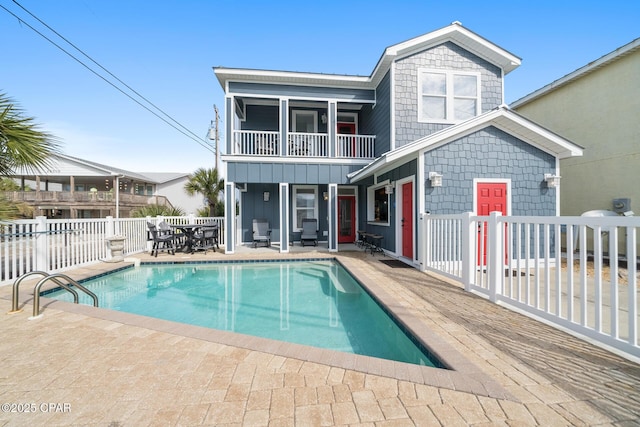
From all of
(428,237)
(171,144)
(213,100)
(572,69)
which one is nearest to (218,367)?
(428,237)

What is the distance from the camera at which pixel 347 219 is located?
40.2 ft

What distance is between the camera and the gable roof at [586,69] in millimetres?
8250

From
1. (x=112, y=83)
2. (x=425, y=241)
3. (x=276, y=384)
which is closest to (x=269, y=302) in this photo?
(x=276, y=384)

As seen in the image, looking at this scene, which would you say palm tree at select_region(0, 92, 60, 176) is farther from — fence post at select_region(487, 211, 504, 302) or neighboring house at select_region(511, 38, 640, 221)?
neighboring house at select_region(511, 38, 640, 221)

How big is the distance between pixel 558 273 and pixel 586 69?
34.8 feet

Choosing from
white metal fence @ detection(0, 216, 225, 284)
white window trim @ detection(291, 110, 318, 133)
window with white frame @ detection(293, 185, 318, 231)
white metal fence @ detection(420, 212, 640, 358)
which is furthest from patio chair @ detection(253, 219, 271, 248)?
white metal fence @ detection(420, 212, 640, 358)

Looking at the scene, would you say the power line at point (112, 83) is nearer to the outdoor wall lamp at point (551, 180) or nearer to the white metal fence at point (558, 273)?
the white metal fence at point (558, 273)

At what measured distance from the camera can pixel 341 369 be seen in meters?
2.38

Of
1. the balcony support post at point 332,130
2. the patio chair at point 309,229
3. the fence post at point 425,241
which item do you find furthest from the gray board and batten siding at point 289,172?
the fence post at point 425,241

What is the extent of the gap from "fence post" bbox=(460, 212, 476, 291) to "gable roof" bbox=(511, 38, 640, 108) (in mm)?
9013

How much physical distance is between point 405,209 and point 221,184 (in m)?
11.3

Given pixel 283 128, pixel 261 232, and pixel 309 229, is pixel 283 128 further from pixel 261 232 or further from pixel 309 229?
pixel 261 232

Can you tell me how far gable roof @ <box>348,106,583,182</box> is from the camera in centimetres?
628

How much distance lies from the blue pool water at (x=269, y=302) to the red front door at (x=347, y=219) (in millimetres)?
4108
